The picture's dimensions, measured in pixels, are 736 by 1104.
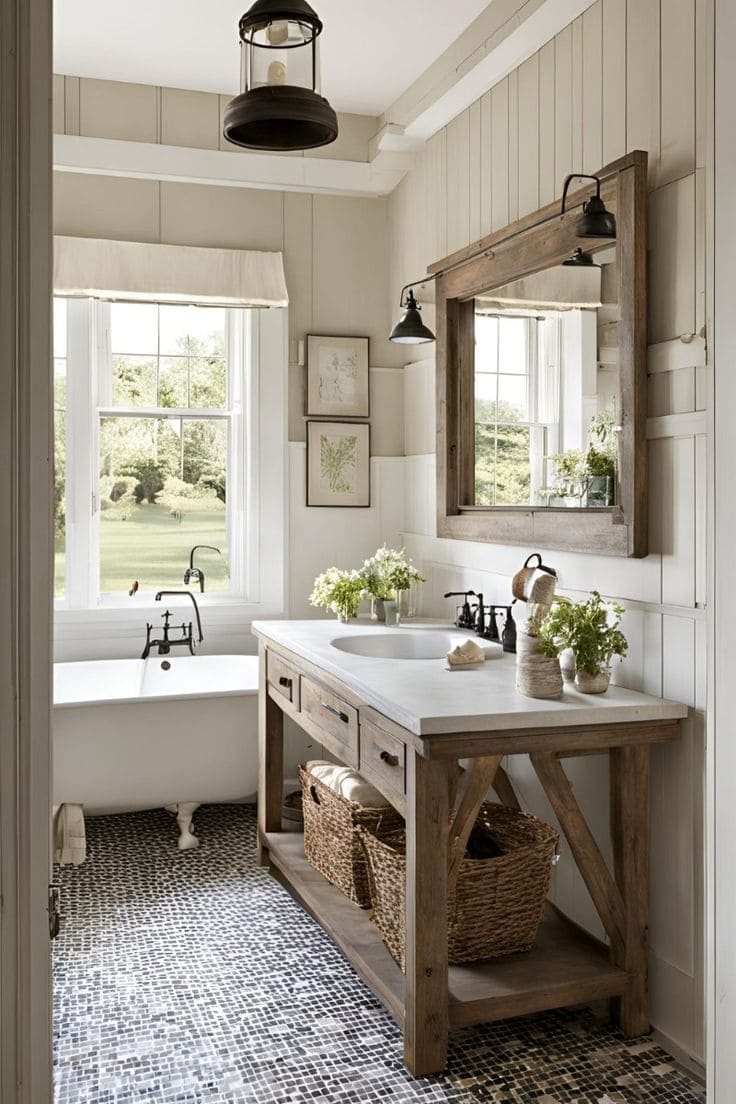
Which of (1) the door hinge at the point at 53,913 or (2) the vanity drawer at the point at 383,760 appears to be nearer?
(1) the door hinge at the point at 53,913

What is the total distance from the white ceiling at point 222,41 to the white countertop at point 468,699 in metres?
2.28

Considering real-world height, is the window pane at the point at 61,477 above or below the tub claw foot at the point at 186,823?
above

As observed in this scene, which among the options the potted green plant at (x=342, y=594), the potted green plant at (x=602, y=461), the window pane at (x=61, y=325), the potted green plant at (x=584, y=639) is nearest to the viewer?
the potted green plant at (x=584, y=639)

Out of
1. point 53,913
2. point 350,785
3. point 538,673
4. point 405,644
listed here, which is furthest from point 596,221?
point 53,913

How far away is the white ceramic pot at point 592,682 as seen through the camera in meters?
2.57

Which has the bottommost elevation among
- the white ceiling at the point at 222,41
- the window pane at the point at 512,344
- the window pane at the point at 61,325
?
the window pane at the point at 512,344

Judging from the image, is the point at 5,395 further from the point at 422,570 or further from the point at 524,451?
the point at 422,570

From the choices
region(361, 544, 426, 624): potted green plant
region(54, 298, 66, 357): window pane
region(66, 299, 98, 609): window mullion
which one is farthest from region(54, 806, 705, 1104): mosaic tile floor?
region(54, 298, 66, 357): window pane

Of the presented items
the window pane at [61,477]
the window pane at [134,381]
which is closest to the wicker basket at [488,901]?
the window pane at [61,477]

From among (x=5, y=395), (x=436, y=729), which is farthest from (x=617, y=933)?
(x=5, y=395)

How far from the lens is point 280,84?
2.29 m

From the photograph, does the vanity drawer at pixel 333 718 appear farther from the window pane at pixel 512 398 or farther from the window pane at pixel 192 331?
the window pane at pixel 192 331

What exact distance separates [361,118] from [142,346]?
56.3 inches

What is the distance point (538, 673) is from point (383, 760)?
453mm
